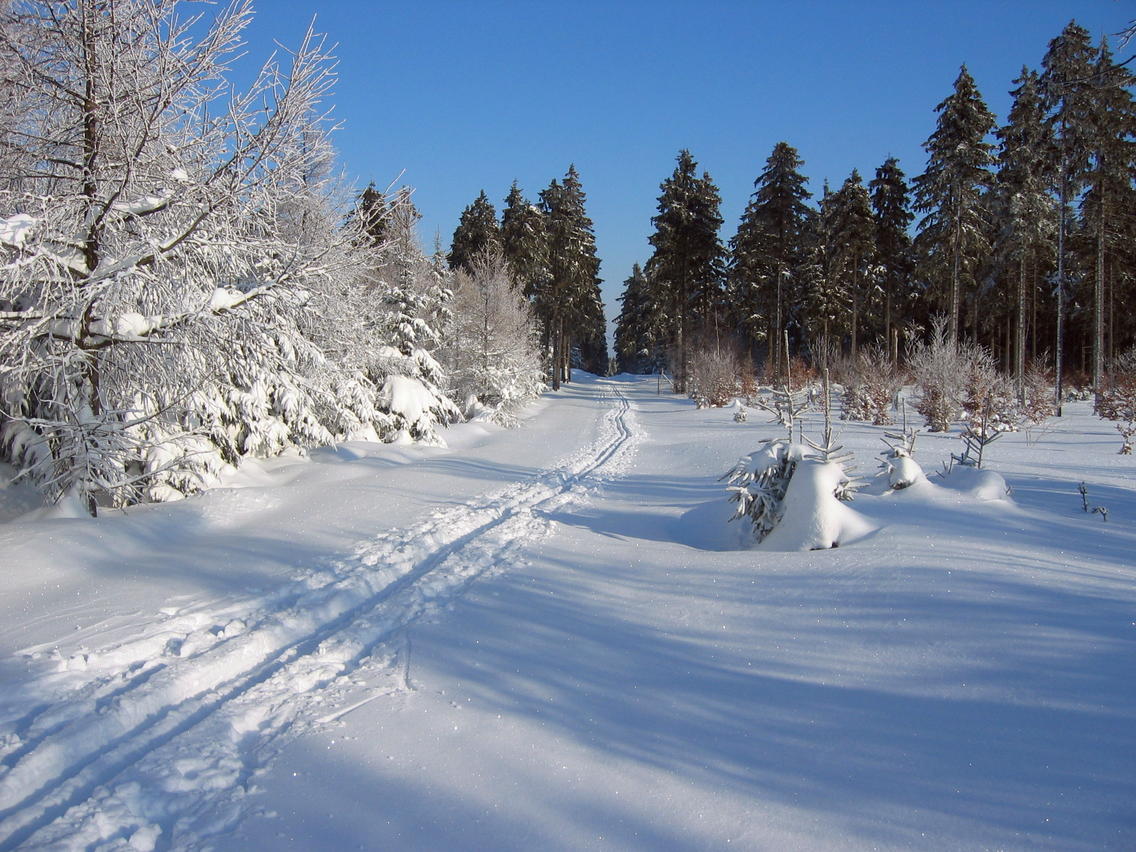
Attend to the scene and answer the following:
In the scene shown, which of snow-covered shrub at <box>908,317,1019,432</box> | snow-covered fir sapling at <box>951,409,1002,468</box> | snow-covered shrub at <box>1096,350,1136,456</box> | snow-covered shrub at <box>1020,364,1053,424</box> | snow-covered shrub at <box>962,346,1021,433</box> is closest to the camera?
snow-covered fir sapling at <box>951,409,1002,468</box>

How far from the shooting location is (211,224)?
6.67 metres

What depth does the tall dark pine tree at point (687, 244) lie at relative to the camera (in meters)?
34.8

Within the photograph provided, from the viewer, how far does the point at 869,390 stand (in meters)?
20.5

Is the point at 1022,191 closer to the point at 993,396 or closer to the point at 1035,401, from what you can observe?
the point at 1035,401

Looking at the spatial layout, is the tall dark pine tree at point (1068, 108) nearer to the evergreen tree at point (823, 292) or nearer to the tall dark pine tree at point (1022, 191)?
the tall dark pine tree at point (1022, 191)

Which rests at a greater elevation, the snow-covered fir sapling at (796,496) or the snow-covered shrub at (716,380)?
the snow-covered shrub at (716,380)

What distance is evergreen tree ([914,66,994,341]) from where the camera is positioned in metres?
24.6

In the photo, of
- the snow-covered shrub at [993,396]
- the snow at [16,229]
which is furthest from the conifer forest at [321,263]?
the snow-covered shrub at [993,396]

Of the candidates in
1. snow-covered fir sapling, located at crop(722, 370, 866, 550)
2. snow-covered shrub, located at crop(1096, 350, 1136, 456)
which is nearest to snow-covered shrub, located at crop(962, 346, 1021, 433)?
snow-covered shrub, located at crop(1096, 350, 1136, 456)

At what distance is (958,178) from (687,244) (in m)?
13.7

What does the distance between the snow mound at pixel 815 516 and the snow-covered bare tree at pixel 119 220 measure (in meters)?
5.93

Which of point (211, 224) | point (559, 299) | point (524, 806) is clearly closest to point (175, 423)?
point (211, 224)

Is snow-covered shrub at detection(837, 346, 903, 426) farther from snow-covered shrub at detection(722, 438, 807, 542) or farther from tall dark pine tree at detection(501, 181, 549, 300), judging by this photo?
tall dark pine tree at detection(501, 181, 549, 300)

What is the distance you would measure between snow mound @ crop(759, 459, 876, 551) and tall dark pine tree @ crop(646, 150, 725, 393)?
96.0 ft
